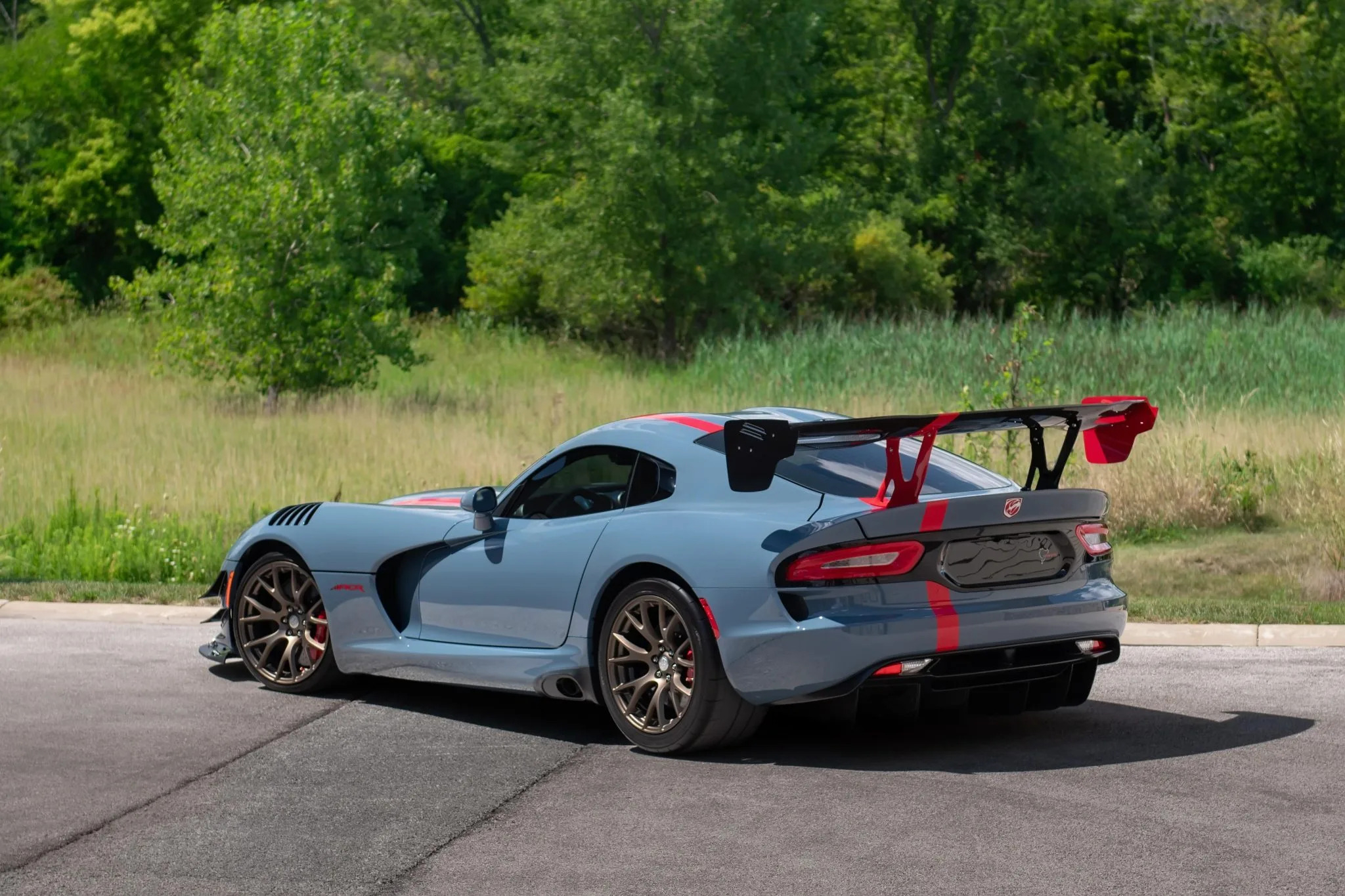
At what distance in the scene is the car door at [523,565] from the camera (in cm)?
757

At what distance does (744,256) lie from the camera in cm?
4412

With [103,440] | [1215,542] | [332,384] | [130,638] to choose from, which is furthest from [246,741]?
[332,384]

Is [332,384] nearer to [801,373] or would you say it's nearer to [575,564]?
[801,373]

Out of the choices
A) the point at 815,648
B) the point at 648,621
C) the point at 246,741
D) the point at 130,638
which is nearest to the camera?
the point at 815,648

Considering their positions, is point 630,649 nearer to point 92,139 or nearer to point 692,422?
point 692,422

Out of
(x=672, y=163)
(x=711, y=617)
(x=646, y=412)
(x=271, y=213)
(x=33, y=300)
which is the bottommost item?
(x=646, y=412)

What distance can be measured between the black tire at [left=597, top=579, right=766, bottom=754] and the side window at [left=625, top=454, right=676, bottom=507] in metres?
0.46

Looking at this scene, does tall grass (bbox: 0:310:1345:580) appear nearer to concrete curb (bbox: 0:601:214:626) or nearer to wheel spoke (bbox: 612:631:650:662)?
concrete curb (bbox: 0:601:214:626)

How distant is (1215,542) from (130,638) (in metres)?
8.37

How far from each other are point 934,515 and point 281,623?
3.61 meters

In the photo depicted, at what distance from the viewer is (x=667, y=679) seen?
23.4 feet

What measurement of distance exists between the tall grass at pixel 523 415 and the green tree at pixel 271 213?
951 millimetres

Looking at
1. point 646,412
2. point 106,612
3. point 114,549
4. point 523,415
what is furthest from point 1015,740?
point 523,415

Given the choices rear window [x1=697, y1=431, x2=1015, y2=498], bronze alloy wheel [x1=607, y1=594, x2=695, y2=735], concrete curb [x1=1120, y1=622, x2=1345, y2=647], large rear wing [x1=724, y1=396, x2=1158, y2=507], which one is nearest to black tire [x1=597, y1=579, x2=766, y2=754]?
bronze alloy wheel [x1=607, y1=594, x2=695, y2=735]
